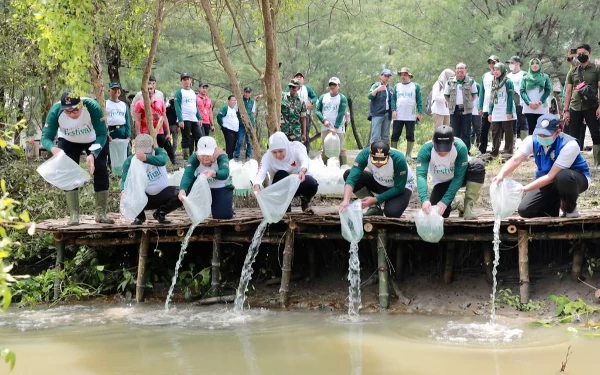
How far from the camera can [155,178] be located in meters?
8.67

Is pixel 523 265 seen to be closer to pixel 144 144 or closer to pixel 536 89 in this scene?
pixel 144 144

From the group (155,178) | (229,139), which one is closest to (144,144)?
(155,178)

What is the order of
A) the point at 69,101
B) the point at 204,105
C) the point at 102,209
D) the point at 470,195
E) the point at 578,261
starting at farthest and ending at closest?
the point at 204,105 → the point at 102,209 → the point at 69,101 → the point at 470,195 → the point at 578,261

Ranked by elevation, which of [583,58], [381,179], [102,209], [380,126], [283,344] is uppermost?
[583,58]

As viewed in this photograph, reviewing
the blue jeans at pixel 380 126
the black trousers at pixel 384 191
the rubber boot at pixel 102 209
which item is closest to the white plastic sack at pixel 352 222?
the black trousers at pixel 384 191

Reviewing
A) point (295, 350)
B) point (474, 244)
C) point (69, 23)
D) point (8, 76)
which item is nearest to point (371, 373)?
point (295, 350)

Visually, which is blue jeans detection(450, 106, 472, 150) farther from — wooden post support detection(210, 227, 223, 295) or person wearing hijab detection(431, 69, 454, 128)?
wooden post support detection(210, 227, 223, 295)

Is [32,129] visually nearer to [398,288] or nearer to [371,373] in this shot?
[398,288]

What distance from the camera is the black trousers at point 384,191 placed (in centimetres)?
819

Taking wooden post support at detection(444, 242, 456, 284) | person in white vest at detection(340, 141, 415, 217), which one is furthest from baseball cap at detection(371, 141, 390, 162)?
wooden post support at detection(444, 242, 456, 284)

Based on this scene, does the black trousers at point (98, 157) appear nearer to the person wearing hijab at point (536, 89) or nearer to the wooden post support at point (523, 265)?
the wooden post support at point (523, 265)

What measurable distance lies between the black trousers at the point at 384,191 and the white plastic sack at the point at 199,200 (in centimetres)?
157

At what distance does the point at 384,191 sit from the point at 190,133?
611cm

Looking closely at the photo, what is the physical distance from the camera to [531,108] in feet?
38.9
